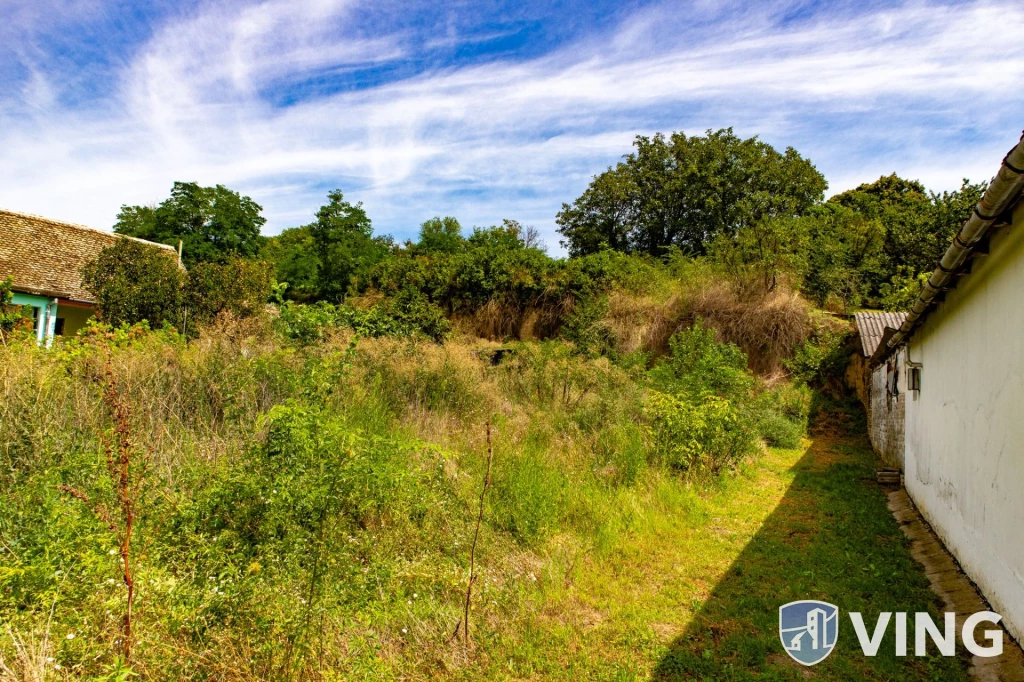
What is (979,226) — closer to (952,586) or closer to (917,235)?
(952,586)

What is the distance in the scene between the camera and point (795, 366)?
14359 mm

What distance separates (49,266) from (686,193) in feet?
83.1

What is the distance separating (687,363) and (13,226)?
21323 millimetres

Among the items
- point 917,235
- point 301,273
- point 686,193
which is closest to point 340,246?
point 301,273

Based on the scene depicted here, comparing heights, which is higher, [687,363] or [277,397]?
[687,363]

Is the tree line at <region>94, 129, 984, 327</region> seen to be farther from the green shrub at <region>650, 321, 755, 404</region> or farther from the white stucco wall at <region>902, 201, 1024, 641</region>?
the white stucco wall at <region>902, 201, 1024, 641</region>

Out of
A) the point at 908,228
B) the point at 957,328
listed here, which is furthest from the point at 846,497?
the point at 908,228

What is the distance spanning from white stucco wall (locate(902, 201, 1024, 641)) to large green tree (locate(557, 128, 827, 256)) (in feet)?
64.9

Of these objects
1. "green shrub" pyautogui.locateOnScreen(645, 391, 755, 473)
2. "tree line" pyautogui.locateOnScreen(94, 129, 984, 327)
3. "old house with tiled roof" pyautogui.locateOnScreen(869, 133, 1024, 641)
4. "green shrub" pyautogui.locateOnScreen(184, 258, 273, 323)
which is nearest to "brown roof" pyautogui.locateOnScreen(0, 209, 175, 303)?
"tree line" pyautogui.locateOnScreen(94, 129, 984, 327)

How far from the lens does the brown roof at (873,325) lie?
12.3m

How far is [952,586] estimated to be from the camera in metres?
4.33

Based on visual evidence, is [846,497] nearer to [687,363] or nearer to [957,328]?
[957,328]

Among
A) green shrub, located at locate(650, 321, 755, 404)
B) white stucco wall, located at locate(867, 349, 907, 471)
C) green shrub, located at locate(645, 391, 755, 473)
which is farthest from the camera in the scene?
green shrub, located at locate(650, 321, 755, 404)

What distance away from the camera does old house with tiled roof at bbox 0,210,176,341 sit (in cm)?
1638
